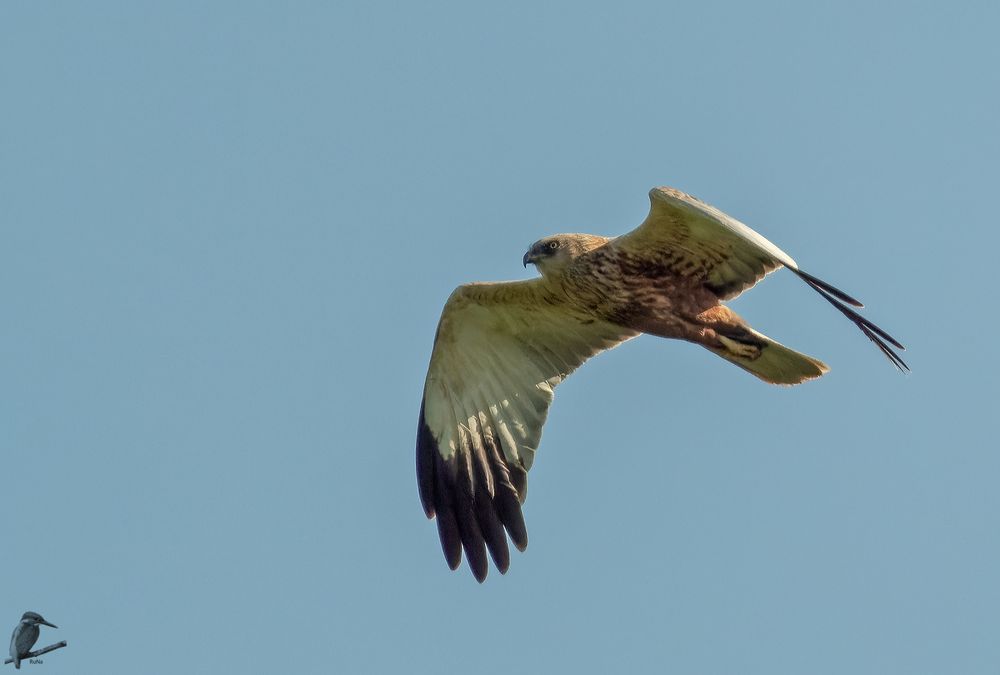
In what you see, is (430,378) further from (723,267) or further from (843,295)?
(843,295)

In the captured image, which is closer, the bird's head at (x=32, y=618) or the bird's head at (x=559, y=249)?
the bird's head at (x=32, y=618)

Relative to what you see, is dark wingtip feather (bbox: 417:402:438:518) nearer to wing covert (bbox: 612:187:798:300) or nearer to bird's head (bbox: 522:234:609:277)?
bird's head (bbox: 522:234:609:277)

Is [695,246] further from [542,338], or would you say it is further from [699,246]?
[542,338]

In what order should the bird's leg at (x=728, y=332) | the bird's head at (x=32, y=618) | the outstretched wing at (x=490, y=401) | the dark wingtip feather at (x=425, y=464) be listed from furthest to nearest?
the dark wingtip feather at (x=425, y=464) < the outstretched wing at (x=490, y=401) < the bird's leg at (x=728, y=332) < the bird's head at (x=32, y=618)

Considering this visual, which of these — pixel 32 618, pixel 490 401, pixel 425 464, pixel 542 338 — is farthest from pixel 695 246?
pixel 32 618

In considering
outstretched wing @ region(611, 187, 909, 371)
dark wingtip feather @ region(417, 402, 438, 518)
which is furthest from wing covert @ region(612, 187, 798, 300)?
dark wingtip feather @ region(417, 402, 438, 518)

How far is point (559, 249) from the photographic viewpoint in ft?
33.9

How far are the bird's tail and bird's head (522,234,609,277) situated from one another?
3.79ft

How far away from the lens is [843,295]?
8523mm

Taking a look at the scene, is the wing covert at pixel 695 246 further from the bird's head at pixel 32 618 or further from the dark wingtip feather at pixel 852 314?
the bird's head at pixel 32 618

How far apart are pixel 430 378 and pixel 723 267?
2563 millimetres

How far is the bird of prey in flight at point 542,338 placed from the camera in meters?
10.2

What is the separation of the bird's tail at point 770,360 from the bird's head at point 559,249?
3.79ft

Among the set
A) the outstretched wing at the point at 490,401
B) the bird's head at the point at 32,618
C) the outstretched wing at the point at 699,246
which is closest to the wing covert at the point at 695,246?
the outstretched wing at the point at 699,246
